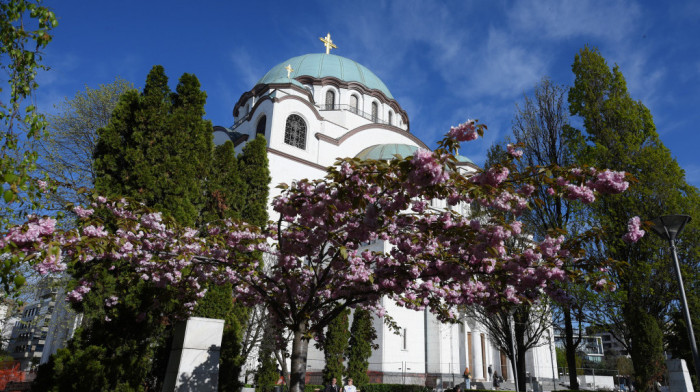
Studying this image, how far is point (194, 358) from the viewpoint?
649cm

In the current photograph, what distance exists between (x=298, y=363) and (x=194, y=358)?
187 centimetres

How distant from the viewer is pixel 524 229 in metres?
13.3

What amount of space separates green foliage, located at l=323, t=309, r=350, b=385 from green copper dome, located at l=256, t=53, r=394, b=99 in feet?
55.7

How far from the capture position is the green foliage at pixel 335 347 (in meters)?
14.9

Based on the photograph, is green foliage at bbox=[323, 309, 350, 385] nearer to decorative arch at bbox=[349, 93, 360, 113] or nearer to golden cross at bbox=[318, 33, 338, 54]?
decorative arch at bbox=[349, 93, 360, 113]

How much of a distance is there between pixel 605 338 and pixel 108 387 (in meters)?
122

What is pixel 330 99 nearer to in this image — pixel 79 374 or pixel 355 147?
pixel 355 147

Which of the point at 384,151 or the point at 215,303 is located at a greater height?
the point at 384,151

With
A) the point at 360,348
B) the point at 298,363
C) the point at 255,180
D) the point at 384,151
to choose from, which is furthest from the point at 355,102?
the point at 298,363

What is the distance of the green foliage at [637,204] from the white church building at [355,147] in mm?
6163

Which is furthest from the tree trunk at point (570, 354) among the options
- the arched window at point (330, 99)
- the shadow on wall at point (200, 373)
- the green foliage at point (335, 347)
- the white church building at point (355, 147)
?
the arched window at point (330, 99)

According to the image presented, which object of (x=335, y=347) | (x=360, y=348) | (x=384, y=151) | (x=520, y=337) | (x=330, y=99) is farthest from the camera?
(x=330, y=99)

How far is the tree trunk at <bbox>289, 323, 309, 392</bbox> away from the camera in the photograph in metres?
5.56

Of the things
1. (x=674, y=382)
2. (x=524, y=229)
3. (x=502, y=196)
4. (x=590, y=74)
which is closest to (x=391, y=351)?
(x=524, y=229)
